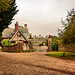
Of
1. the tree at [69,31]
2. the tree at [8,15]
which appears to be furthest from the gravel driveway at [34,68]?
the tree at [8,15]

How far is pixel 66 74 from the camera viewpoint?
179 inches

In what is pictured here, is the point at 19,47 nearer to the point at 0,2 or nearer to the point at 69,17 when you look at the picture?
the point at 69,17

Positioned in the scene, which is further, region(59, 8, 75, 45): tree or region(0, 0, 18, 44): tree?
region(0, 0, 18, 44): tree

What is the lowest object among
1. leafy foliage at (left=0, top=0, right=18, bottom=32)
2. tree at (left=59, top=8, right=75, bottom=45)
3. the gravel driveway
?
the gravel driveway

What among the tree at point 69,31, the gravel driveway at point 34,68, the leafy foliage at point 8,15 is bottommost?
the gravel driveway at point 34,68

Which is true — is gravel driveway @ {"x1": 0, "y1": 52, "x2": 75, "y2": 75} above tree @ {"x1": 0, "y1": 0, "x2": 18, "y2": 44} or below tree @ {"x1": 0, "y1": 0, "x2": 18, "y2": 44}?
below

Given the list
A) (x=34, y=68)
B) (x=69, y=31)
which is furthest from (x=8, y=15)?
(x=34, y=68)

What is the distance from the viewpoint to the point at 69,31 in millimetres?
12328

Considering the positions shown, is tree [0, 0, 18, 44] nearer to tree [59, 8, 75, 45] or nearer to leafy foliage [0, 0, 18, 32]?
leafy foliage [0, 0, 18, 32]

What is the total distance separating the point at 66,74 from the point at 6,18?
23.8 m

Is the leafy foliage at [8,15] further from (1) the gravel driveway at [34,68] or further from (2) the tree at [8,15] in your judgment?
(1) the gravel driveway at [34,68]

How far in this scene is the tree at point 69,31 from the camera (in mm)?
12195

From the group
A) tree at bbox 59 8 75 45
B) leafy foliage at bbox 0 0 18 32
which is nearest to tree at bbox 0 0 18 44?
leafy foliage at bbox 0 0 18 32

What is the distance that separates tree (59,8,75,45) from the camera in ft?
40.0
